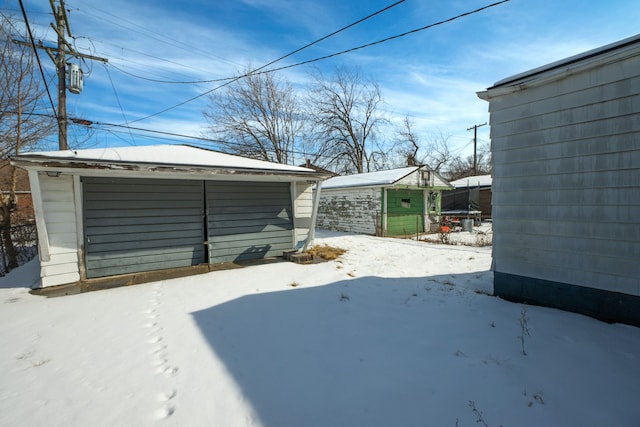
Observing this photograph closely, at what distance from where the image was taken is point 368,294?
4930 mm

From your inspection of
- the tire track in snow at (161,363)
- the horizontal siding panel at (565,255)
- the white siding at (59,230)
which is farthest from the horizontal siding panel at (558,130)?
the white siding at (59,230)

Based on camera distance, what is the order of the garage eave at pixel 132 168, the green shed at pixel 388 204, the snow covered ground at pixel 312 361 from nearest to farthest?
1. the snow covered ground at pixel 312 361
2. the garage eave at pixel 132 168
3. the green shed at pixel 388 204

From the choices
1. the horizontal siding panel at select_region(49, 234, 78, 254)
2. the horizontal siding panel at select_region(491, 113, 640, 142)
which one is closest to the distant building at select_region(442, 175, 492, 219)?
the horizontal siding panel at select_region(491, 113, 640, 142)

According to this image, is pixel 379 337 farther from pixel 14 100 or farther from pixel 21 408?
pixel 14 100

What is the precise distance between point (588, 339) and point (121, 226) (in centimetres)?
790

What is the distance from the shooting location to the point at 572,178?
12.6ft

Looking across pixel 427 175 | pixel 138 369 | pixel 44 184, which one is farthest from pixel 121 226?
pixel 427 175

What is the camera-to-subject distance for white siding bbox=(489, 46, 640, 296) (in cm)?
340

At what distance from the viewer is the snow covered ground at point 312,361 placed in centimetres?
217

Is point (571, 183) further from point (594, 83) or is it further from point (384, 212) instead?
point (384, 212)

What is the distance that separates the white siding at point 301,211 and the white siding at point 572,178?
16.5 feet

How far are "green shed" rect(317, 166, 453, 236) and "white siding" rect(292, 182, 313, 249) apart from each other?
5.77 m

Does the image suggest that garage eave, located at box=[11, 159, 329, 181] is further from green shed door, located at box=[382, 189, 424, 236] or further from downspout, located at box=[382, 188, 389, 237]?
green shed door, located at box=[382, 189, 424, 236]

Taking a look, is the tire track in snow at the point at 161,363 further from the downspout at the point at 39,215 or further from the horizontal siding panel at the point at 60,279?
the downspout at the point at 39,215
